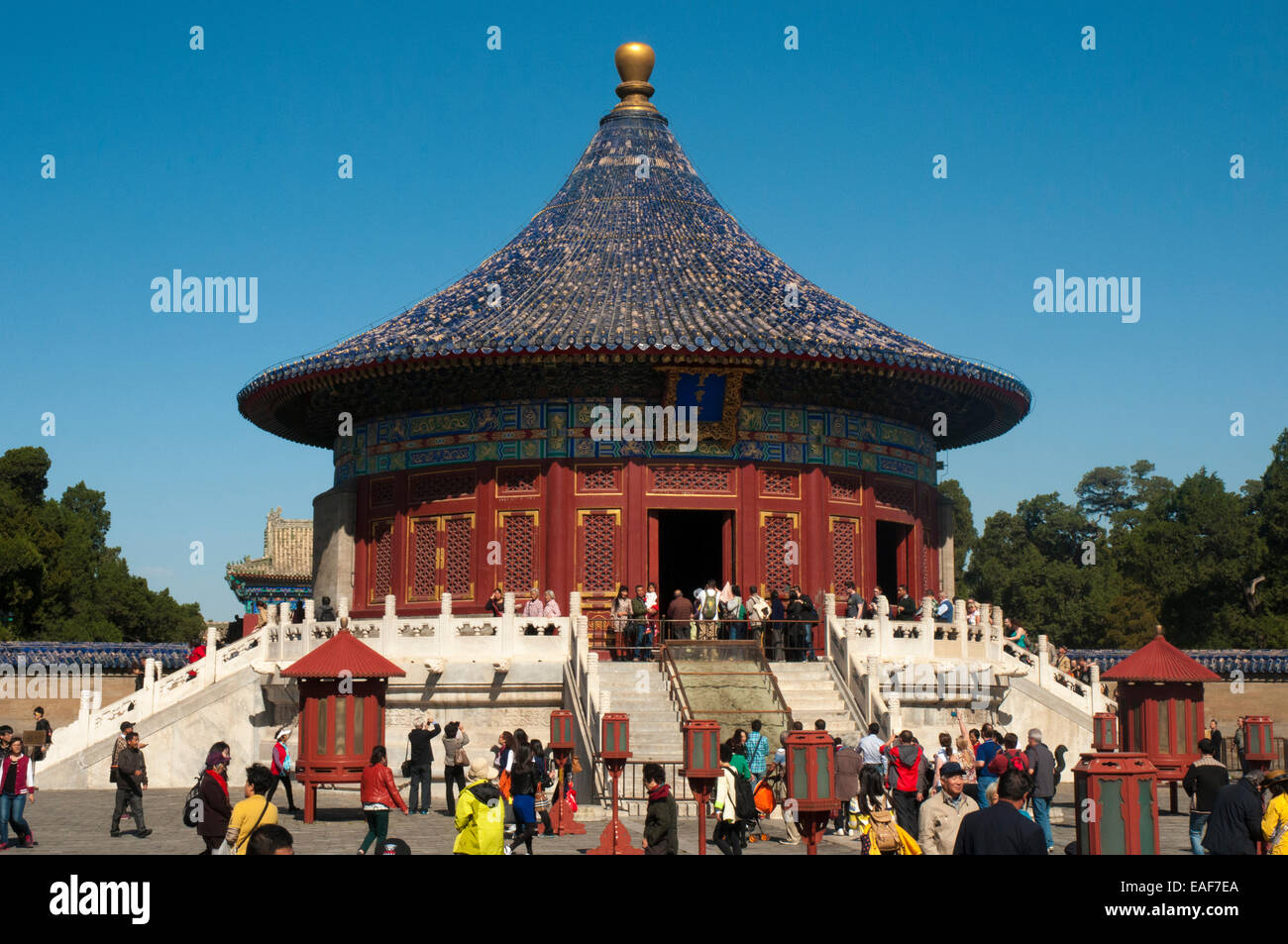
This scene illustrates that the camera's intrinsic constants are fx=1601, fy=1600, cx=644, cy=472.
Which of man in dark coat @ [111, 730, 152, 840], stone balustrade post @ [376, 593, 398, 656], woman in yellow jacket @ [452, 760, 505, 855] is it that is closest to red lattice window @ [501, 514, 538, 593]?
stone balustrade post @ [376, 593, 398, 656]

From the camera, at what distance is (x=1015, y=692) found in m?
26.2

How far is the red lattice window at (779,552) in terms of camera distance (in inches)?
1158

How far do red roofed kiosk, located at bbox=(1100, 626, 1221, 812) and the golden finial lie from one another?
20534mm

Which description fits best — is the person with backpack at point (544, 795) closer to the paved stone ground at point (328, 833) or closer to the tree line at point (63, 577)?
the paved stone ground at point (328, 833)

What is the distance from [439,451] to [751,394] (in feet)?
19.6

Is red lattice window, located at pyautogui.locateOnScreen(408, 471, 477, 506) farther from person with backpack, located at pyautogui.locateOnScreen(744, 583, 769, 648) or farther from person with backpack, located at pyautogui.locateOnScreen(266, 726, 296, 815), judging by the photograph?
person with backpack, located at pyautogui.locateOnScreen(266, 726, 296, 815)

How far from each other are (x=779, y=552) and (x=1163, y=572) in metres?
34.8

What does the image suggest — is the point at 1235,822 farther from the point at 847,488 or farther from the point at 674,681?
the point at 847,488

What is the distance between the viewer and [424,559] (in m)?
30.4

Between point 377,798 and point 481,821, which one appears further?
point 377,798

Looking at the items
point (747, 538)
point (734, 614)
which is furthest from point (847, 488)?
point (734, 614)

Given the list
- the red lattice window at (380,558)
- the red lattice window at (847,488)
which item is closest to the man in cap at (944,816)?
the red lattice window at (847,488)

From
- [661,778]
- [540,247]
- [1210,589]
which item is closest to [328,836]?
[661,778]
